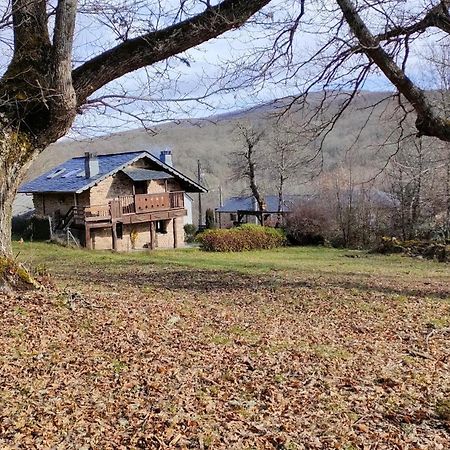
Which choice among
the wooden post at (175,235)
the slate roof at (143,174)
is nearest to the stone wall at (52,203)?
the slate roof at (143,174)

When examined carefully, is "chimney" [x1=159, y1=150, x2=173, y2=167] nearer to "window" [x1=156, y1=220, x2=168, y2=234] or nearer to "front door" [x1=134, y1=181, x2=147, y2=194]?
"front door" [x1=134, y1=181, x2=147, y2=194]

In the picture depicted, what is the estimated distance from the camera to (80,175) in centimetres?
A: 3017

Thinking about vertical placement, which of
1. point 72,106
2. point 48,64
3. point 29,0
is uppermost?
point 29,0

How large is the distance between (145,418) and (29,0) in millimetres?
4630

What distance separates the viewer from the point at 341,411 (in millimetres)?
3613

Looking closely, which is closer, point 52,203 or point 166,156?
point 52,203

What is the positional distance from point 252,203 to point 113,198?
14.9m

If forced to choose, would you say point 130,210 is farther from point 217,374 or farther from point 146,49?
point 217,374

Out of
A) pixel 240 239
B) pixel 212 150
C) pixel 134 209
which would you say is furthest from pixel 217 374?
pixel 212 150

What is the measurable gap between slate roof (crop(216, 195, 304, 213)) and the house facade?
7.60 meters

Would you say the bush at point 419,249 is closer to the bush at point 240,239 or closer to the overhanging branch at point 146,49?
the bush at point 240,239

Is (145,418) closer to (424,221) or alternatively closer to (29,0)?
(29,0)

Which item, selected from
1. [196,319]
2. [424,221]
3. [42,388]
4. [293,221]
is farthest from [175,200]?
[42,388]

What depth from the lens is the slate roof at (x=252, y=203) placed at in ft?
123
